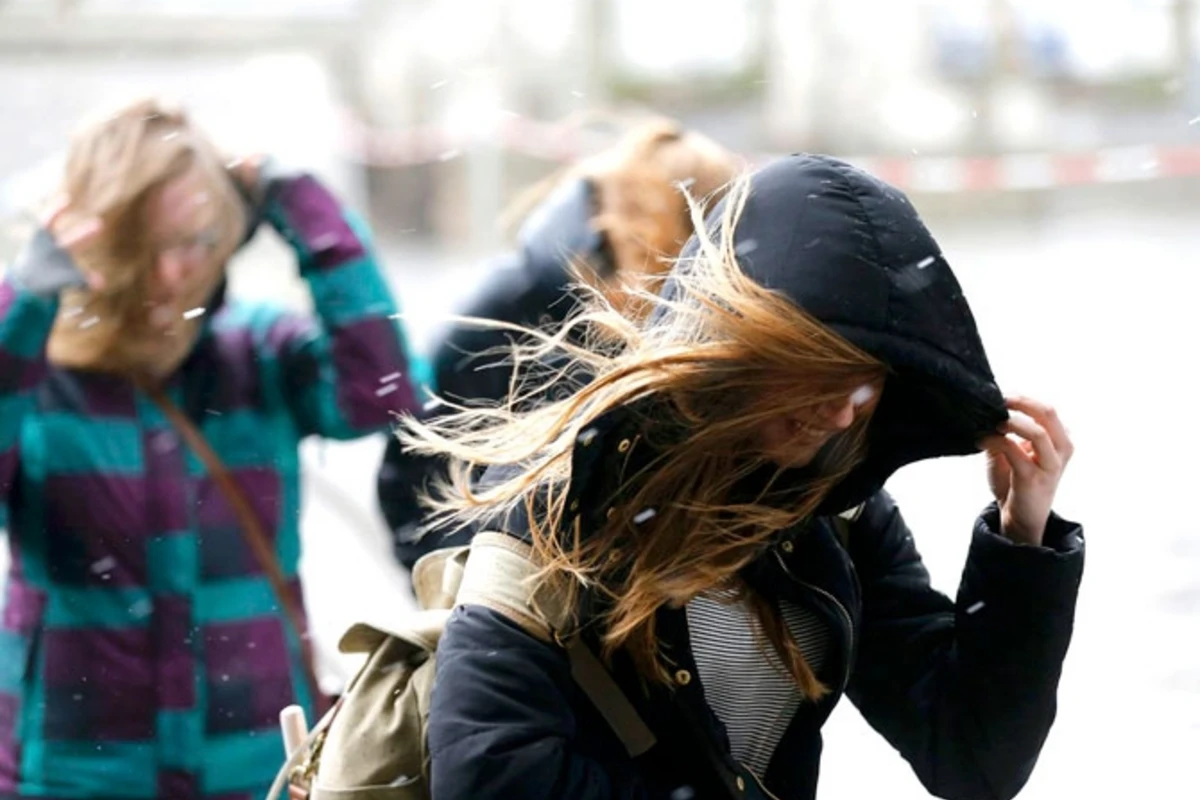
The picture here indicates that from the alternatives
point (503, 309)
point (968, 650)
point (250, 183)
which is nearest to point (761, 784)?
point (968, 650)

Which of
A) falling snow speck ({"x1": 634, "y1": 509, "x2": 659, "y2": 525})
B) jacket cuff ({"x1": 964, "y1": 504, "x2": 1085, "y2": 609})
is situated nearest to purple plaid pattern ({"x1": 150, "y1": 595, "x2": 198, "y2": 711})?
falling snow speck ({"x1": 634, "y1": 509, "x2": 659, "y2": 525})

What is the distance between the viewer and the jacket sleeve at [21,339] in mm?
2775

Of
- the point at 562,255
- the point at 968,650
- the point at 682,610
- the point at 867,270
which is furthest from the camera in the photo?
the point at 562,255

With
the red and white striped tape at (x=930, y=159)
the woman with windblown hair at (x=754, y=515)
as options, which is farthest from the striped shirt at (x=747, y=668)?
the red and white striped tape at (x=930, y=159)

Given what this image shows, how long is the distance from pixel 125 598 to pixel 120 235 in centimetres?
60

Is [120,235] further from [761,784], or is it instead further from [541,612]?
[761,784]

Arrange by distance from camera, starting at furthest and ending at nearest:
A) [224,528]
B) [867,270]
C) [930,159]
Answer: [930,159], [224,528], [867,270]

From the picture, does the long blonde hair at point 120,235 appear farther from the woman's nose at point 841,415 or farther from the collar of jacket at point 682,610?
the woman's nose at point 841,415

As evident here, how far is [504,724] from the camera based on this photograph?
5.38 feet

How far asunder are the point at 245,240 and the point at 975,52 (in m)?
14.6

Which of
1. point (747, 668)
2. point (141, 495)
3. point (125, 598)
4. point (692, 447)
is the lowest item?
point (125, 598)

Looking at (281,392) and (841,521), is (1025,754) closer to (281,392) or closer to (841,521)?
(841,521)

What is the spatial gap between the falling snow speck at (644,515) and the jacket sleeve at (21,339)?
143cm

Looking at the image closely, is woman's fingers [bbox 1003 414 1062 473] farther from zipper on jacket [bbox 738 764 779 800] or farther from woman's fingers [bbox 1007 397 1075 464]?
zipper on jacket [bbox 738 764 779 800]
